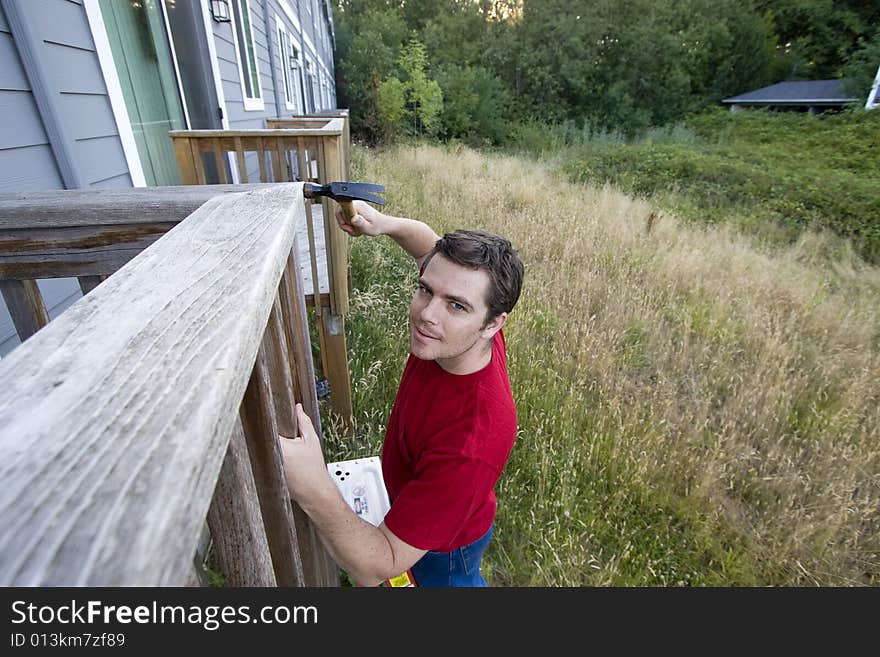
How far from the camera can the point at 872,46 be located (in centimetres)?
2212

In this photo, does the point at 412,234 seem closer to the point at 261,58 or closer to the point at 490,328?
the point at 490,328

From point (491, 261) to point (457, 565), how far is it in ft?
3.71

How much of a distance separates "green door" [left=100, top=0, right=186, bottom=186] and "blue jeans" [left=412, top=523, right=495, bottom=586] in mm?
2943

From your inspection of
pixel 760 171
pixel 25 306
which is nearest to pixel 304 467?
pixel 25 306

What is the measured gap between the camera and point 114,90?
2445mm

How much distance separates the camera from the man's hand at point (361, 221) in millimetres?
1610

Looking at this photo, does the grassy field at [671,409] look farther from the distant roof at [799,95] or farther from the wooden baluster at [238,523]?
the distant roof at [799,95]

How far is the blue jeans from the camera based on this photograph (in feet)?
5.50

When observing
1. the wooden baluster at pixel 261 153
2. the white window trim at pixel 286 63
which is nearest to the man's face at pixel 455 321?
the wooden baluster at pixel 261 153

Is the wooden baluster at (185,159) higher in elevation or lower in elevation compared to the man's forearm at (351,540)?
higher

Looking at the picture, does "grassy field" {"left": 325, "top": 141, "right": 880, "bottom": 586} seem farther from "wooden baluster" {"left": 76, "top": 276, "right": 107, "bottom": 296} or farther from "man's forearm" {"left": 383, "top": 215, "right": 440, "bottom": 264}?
"wooden baluster" {"left": 76, "top": 276, "right": 107, "bottom": 296}

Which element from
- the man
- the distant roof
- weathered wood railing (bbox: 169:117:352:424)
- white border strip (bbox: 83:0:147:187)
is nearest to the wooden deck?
weathered wood railing (bbox: 169:117:352:424)

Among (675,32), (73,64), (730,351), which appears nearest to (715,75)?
(675,32)

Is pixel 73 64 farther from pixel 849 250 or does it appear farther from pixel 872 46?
pixel 872 46
